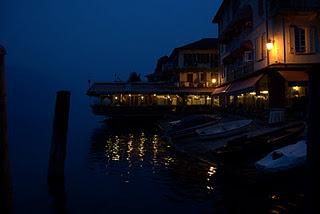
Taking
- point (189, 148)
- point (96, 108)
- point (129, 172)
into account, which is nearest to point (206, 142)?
point (189, 148)

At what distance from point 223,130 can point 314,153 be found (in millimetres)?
17110

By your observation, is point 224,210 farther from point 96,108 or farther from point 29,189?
point 96,108

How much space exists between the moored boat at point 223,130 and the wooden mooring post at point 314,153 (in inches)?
619

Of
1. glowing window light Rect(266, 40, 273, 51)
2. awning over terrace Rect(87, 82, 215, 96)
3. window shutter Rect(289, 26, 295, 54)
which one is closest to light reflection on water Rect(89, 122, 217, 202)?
glowing window light Rect(266, 40, 273, 51)

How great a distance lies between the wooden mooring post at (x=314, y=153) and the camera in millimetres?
8789

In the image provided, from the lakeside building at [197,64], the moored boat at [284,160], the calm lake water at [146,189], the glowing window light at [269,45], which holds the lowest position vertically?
the calm lake water at [146,189]

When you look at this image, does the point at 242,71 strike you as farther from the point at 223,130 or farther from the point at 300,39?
the point at 223,130

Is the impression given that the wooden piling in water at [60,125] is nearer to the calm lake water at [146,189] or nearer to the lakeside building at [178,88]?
the calm lake water at [146,189]

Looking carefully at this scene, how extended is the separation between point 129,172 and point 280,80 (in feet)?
54.4

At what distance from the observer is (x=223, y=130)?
2595cm

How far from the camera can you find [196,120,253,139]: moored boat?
81.8 ft

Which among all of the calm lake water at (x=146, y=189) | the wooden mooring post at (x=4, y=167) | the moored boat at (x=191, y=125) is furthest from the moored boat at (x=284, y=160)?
the moored boat at (x=191, y=125)

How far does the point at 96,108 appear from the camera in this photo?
2094 inches

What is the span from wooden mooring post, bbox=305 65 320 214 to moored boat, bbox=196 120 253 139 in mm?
15730
